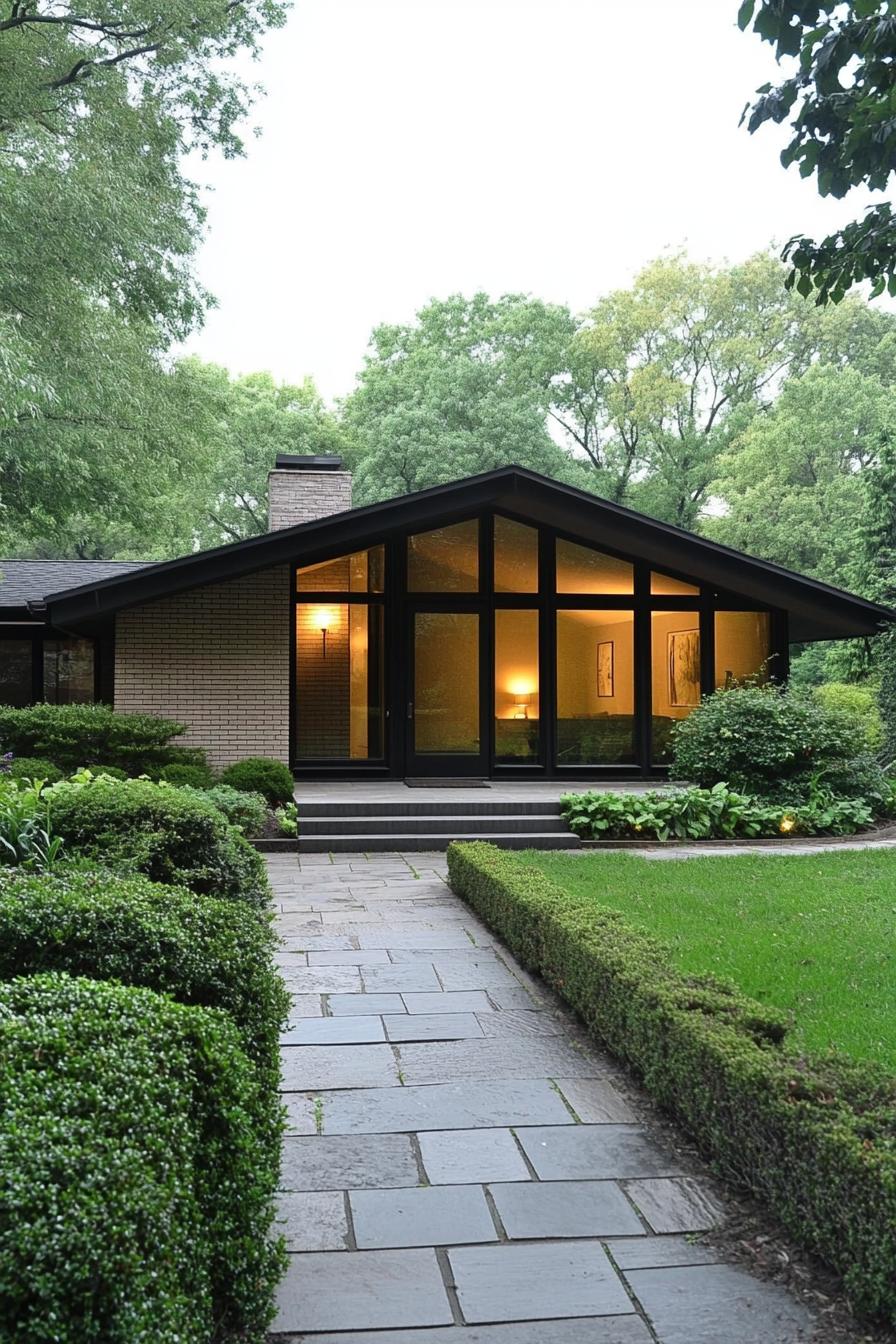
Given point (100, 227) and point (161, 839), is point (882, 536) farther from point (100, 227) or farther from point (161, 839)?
point (161, 839)

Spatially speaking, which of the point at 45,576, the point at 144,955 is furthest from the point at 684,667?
the point at 144,955

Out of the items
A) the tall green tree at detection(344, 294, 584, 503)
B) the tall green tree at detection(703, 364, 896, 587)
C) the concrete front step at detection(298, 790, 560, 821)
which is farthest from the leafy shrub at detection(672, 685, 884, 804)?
the tall green tree at detection(344, 294, 584, 503)

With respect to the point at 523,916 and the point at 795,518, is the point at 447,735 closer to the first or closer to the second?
the point at 523,916

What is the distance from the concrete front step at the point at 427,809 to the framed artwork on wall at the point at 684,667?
3835mm

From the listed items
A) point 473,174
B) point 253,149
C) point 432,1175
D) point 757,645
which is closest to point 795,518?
point 757,645

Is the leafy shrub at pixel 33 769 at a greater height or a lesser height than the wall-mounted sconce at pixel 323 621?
lesser

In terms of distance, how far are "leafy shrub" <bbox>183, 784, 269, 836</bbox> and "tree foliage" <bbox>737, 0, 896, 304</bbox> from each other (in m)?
6.74

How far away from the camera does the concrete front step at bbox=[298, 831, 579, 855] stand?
9.95m

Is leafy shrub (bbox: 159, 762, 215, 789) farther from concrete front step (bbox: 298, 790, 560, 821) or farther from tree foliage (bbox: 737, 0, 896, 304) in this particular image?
tree foliage (bbox: 737, 0, 896, 304)

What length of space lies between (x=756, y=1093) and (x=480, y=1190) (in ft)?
2.82

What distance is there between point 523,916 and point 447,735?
25.8 feet

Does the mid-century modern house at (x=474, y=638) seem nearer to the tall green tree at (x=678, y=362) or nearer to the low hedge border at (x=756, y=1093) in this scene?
the low hedge border at (x=756, y=1093)

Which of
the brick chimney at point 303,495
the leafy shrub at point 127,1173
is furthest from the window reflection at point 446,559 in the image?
the leafy shrub at point 127,1173

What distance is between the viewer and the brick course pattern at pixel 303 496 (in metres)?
15.3
